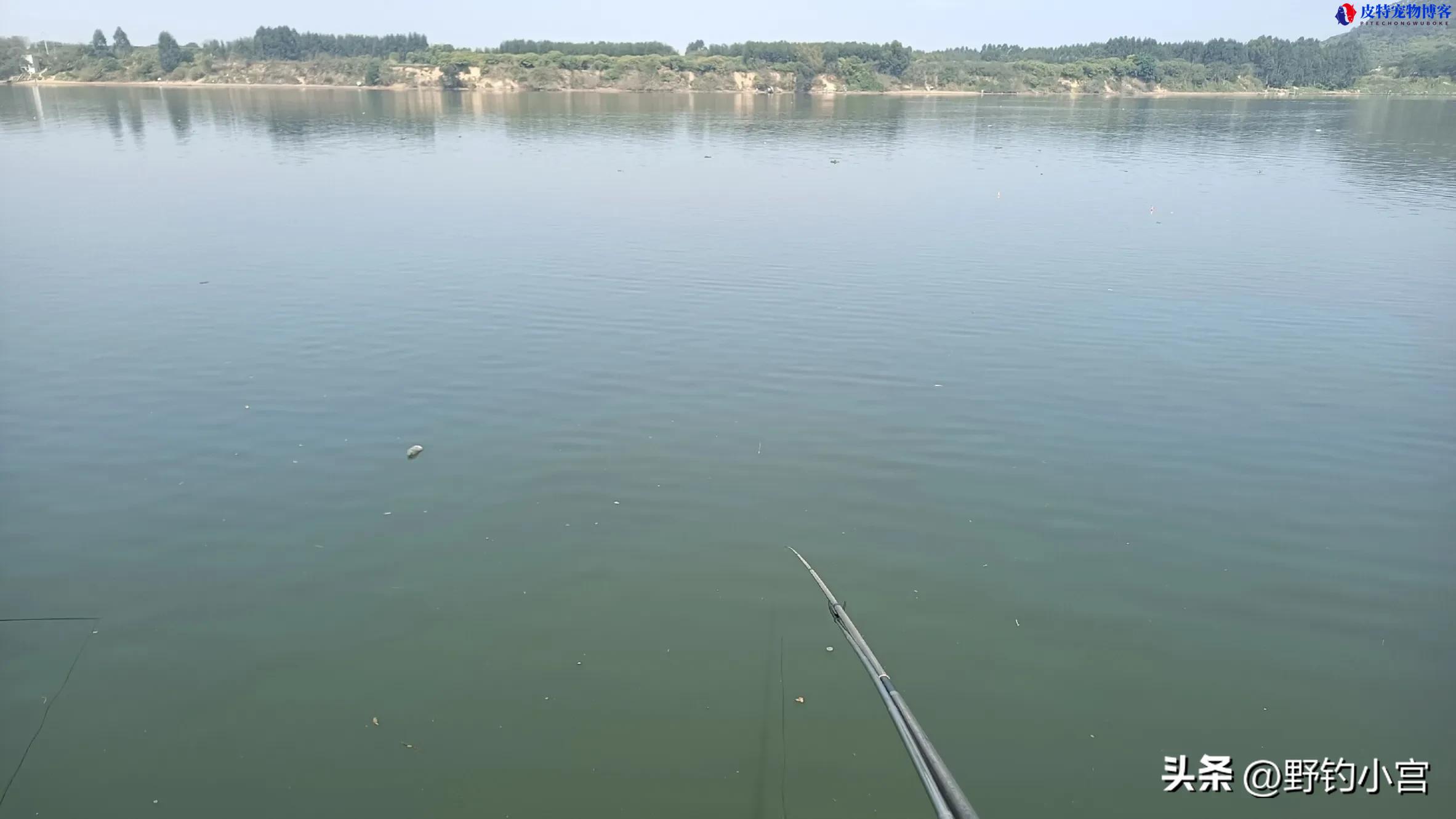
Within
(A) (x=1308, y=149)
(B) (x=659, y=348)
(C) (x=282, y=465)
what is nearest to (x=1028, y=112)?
(A) (x=1308, y=149)

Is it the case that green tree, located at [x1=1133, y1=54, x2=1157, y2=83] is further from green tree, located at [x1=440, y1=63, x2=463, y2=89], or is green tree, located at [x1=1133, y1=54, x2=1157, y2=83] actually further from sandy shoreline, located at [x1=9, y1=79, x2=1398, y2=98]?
green tree, located at [x1=440, y1=63, x2=463, y2=89]

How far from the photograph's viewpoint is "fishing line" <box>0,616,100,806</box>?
5660mm

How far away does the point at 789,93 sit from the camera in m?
120

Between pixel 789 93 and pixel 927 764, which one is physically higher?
pixel 789 93

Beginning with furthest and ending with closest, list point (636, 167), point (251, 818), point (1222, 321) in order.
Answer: point (636, 167), point (1222, 321), point (251, 818)

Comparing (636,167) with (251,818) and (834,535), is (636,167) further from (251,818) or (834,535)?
(251,818)

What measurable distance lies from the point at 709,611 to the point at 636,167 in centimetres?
3207

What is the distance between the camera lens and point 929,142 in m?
51.7

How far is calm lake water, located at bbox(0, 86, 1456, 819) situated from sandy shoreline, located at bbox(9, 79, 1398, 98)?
103 metres

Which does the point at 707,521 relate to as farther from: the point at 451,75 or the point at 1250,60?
the point at 1250,60

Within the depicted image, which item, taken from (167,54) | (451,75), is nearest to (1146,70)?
(451,75)

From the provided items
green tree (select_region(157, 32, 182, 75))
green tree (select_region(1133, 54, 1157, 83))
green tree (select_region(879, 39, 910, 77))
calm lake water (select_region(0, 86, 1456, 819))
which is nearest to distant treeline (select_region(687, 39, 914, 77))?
green tree (select_region(879, 39, 910, 77))

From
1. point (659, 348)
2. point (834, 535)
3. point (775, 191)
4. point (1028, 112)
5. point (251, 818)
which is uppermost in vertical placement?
point (1028, 112)

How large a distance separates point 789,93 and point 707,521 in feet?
396
